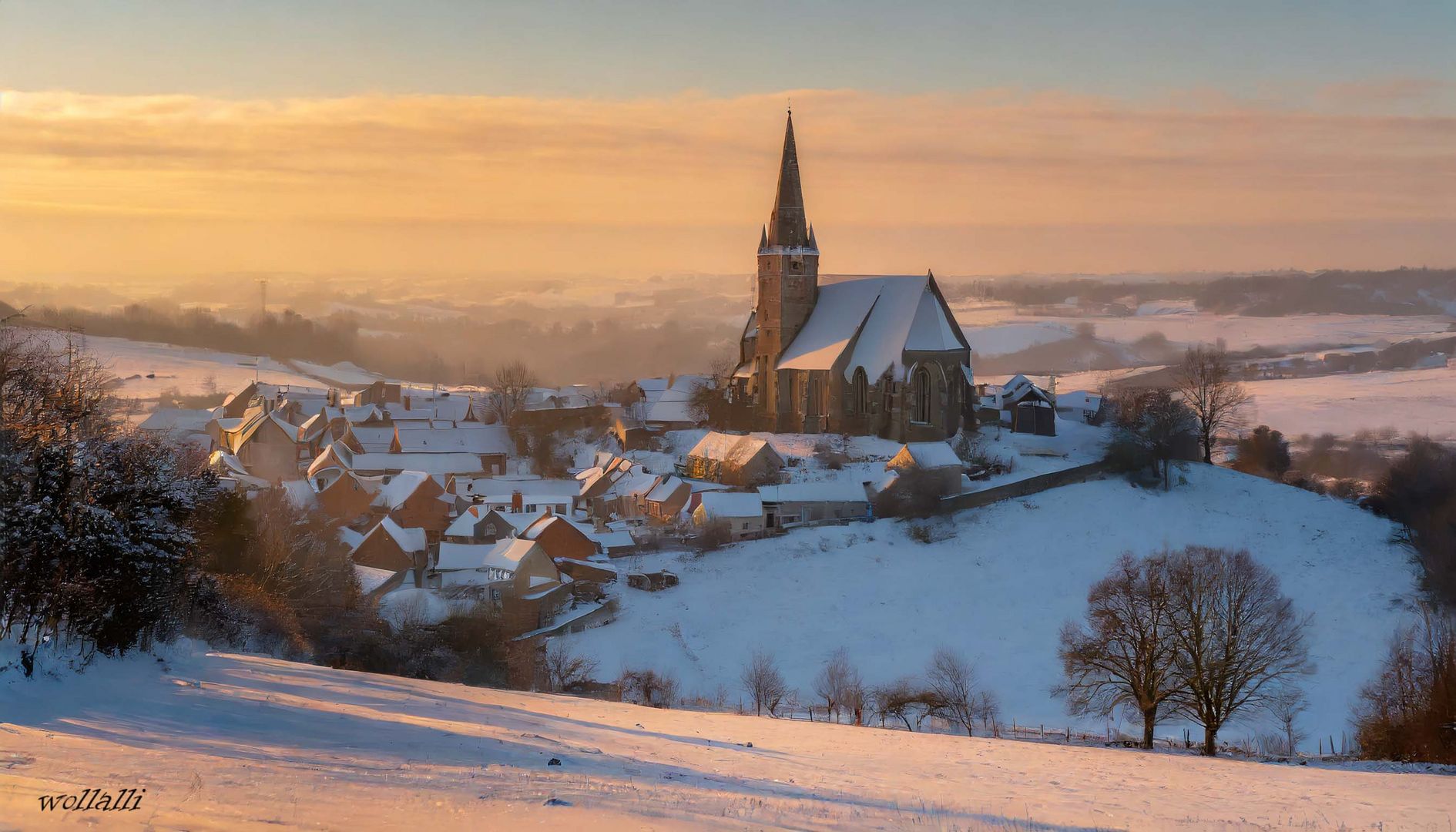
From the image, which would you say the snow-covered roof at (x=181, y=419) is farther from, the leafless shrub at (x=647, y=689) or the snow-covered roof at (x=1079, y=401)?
the snow-covered roof at (x=1079, y=401)

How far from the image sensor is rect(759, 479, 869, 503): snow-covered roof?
4666 centimetres

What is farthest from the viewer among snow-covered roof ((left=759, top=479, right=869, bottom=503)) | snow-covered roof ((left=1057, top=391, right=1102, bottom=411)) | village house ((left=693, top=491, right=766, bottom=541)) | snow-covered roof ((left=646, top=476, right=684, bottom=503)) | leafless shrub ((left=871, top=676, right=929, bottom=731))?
snow-covered roof ((left=1057, top=391, right=1102, bottom=411))

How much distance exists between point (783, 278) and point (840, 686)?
112 feet

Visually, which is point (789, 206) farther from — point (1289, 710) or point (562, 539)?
point (1289, 710)

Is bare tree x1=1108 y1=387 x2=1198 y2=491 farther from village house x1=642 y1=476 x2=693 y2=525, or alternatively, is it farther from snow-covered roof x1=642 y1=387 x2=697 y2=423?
snow-covered roof x1=642 y1=387 x2=697 y2=423

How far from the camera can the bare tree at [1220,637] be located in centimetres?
2403

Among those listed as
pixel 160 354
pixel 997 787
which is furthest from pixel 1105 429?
pixel 160 354

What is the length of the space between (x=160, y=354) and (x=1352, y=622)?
10155 cm

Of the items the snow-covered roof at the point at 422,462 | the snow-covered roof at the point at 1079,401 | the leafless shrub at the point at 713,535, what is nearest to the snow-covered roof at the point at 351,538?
the leafless shrub at the point at 713,535

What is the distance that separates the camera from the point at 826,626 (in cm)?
3662

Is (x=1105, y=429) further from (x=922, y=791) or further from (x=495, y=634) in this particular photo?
(x=922, y=791)

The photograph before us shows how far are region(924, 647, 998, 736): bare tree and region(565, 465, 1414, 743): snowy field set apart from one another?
2.35 ft

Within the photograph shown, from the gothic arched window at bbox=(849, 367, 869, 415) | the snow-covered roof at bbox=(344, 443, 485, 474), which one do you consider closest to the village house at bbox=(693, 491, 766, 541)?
the gothic arched window at bbox=(849, 367, 869, 415)

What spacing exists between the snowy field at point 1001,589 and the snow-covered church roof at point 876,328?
1166 centimetres
